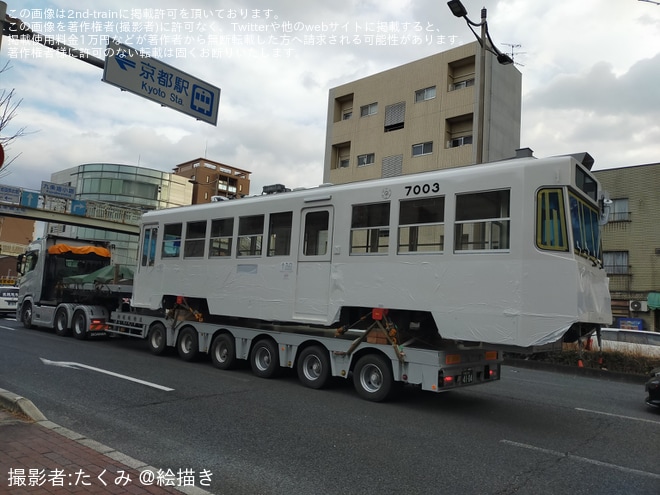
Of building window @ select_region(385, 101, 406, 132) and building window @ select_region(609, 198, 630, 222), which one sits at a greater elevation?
building window @ select_region(385, 101, 406, 132)

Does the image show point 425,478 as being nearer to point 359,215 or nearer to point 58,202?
point 359,215

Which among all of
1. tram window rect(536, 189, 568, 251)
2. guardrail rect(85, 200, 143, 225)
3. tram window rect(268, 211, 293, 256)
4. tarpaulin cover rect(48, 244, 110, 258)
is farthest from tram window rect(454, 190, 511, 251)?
guardrail rect(85, 200, 143, 225)

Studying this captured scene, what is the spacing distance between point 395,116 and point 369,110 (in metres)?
2.46

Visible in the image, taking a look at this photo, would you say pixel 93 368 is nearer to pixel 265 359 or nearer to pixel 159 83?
pixel 265 359

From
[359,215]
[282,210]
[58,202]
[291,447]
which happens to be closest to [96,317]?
[282,210]

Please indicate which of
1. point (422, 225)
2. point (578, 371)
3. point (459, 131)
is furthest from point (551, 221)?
point (459, 131)

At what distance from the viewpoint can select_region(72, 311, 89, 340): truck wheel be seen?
15.3 m

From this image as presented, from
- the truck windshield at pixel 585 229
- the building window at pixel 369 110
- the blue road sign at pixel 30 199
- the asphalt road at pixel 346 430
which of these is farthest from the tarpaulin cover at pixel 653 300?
the blue road sign at pixel 30 199

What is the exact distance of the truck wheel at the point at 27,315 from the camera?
18.0 m

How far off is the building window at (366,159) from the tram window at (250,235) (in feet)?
70.9

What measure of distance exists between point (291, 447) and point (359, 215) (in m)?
4.38

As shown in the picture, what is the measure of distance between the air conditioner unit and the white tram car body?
22.0 m

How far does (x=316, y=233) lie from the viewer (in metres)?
9.44

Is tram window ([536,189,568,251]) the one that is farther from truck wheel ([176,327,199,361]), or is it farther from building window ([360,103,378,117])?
building window ([360,103,378,117])
